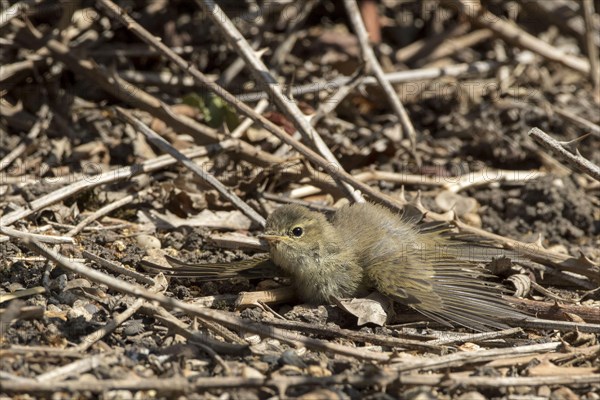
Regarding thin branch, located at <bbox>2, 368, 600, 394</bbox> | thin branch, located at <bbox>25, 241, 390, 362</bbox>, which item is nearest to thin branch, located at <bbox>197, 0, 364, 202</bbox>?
thin branch, located at <bbox>25, 241, 390, 362</bbox>

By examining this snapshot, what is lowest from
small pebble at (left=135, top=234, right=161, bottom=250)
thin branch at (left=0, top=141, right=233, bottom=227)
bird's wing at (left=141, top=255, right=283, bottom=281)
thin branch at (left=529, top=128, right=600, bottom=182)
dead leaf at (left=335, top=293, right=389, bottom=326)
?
dead leaf at (left=335, top=293, right=389, bottom=326)

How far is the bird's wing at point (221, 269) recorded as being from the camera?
17.1 ft

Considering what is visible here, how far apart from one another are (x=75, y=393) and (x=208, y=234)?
2.35 metres

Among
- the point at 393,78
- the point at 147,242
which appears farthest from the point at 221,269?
the point at 393,78

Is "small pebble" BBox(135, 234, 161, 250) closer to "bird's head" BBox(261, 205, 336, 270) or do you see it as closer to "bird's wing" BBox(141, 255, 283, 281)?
"bird's wing" BBox(141, 255, 283, 281)

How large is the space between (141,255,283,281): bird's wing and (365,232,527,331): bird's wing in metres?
0.66

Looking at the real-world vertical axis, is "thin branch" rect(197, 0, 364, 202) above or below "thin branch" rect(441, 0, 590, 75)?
below

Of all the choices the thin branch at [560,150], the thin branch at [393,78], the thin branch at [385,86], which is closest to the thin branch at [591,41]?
the thin branch at [393,78]

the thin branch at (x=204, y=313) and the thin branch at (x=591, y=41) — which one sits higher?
the thin branch at (x=591, y=41)

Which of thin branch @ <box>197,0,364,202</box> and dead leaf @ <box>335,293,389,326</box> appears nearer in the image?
dead leaf @ <box>335,293,389,326</box>

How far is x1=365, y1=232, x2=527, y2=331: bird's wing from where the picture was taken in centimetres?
496

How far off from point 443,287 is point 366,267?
49 centimetres

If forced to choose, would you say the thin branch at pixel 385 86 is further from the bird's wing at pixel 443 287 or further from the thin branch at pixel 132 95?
the bird's wing at pixel 443 287

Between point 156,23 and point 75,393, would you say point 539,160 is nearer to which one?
point 156,23
